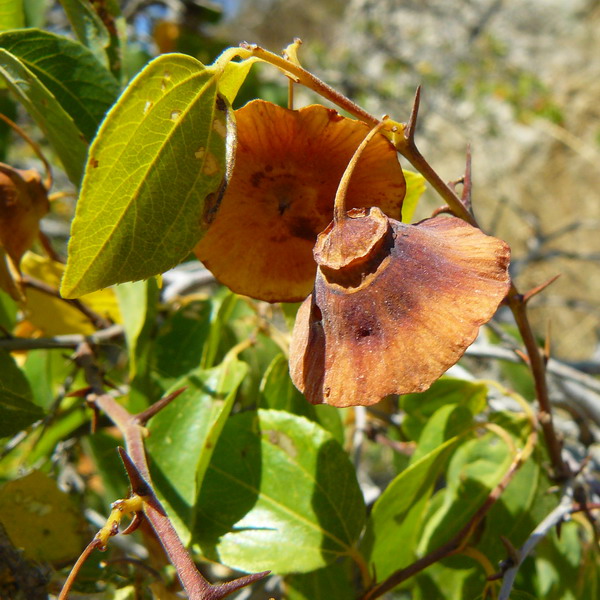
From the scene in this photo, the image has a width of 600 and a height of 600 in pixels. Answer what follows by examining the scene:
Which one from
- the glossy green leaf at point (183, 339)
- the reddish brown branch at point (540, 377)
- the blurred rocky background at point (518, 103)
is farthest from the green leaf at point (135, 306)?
the blurred rocky background at point (518, 103)

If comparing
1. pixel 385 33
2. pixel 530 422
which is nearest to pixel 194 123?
pixel 530 422

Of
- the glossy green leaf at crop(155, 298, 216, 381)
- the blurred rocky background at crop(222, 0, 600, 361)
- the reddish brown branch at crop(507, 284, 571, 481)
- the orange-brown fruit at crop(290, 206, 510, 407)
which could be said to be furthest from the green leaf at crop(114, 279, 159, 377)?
the blurred rocky background at crop(222, 0, 600, 361)

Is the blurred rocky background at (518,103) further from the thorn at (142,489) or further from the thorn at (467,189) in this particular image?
the thorn at (142,489)

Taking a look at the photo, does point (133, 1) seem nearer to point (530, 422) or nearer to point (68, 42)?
point (68, 42)

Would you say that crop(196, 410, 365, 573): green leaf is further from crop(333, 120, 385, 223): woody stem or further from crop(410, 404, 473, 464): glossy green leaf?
crop(333, 120, 385, 223): woody stem

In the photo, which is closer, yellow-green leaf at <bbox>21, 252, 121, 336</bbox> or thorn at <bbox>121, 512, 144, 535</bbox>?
thorn at <bbox>121, 512, 144, 535</bbox>

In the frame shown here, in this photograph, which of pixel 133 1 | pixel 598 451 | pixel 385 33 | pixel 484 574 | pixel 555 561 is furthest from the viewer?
pixel 385 33
